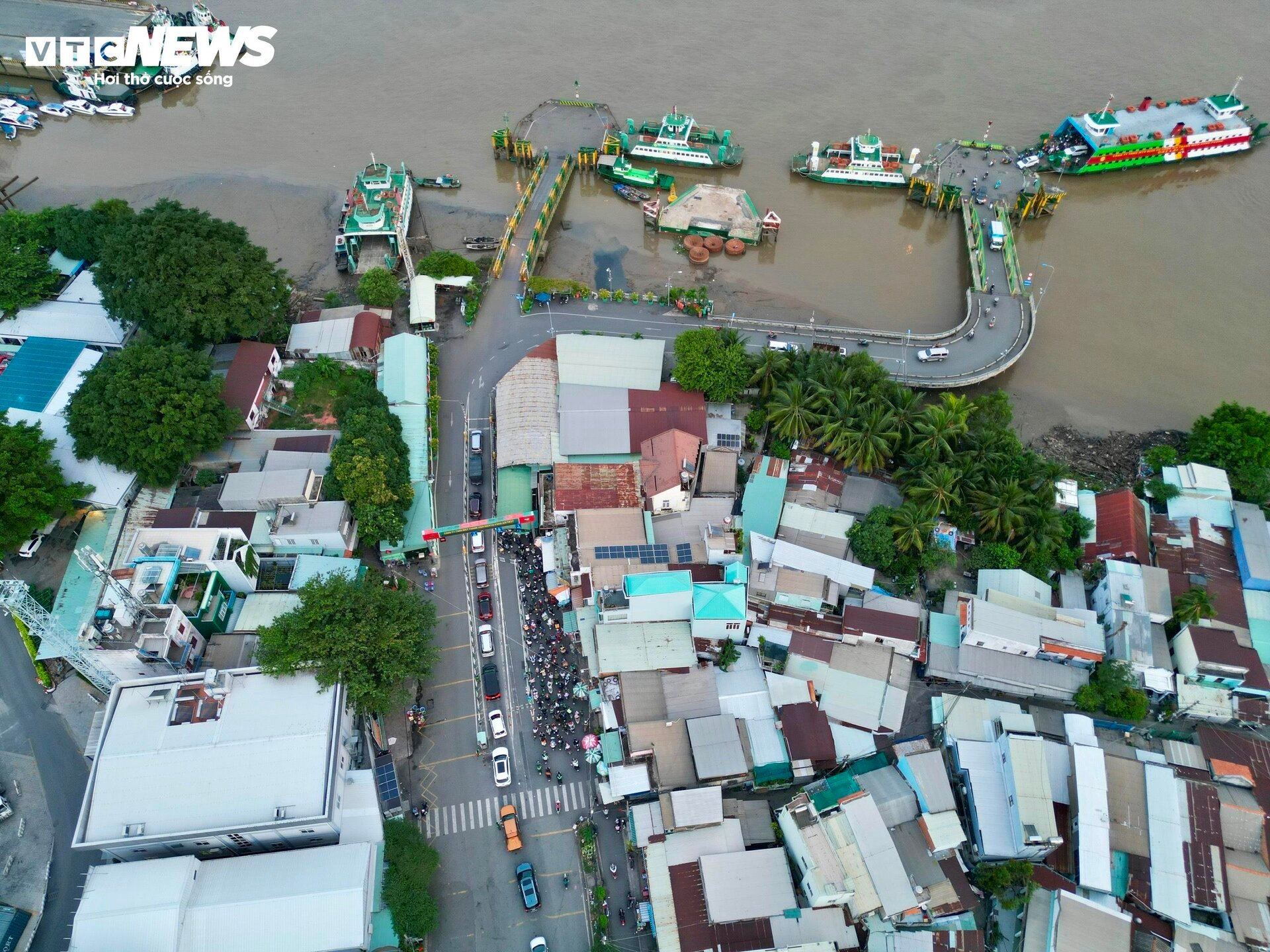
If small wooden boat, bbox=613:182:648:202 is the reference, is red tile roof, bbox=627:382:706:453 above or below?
below

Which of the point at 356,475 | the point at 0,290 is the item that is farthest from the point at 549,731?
the point at 0,290

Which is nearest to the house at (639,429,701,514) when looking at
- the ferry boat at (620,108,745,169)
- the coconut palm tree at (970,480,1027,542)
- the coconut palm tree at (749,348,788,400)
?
the coconut palm tree at (749,348,788,400)

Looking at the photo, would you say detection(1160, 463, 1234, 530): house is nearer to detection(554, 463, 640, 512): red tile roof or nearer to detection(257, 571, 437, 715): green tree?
detection(554, 463, 640, 512): red tile roof

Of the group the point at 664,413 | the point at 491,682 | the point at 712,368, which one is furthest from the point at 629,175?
the point at 491,682

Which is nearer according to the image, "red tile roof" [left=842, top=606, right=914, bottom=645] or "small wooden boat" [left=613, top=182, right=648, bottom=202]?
"red tile roof" [left=842, top=606, right=914, bottom=645]

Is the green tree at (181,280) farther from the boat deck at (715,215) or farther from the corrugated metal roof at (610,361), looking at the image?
the boat deck at (715,215)

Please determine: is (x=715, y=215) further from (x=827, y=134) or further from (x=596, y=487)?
(x=596, y=487)

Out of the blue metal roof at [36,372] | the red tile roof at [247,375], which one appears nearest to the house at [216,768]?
the red tile roof at [247,375]
